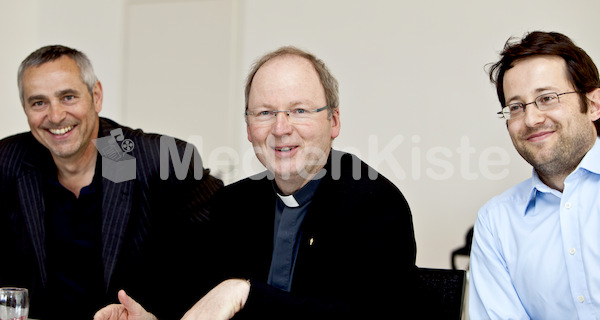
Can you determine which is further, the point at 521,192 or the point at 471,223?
the point at 471,223

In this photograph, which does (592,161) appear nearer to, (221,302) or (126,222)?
(221,302)

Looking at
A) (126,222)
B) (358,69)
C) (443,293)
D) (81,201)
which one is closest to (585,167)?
(443,293)

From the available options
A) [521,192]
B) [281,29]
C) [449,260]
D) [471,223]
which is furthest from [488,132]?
[521,192]

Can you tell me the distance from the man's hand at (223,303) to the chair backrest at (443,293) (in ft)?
1.71

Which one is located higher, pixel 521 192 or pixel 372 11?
pixel 372 11

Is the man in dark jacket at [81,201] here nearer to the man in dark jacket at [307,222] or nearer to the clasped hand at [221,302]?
the man in dark jacket at [307,222]

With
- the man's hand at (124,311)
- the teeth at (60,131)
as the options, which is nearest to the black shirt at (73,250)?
the teeth at (60,131)

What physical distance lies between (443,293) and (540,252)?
0.98 feet

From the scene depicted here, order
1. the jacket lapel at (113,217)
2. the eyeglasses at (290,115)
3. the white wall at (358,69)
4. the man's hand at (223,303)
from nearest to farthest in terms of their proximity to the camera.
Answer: the man's hand at (223,303) → the eyeglasses at (290,115) → the jacket lapel at (113,217) → the white wall at (358,69)

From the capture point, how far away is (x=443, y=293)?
1716 mm

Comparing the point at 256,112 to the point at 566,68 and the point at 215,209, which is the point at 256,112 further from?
the point at 566,68

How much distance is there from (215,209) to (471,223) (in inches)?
106

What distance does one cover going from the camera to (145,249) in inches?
94.8

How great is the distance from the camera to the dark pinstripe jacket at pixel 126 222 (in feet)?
7.74
